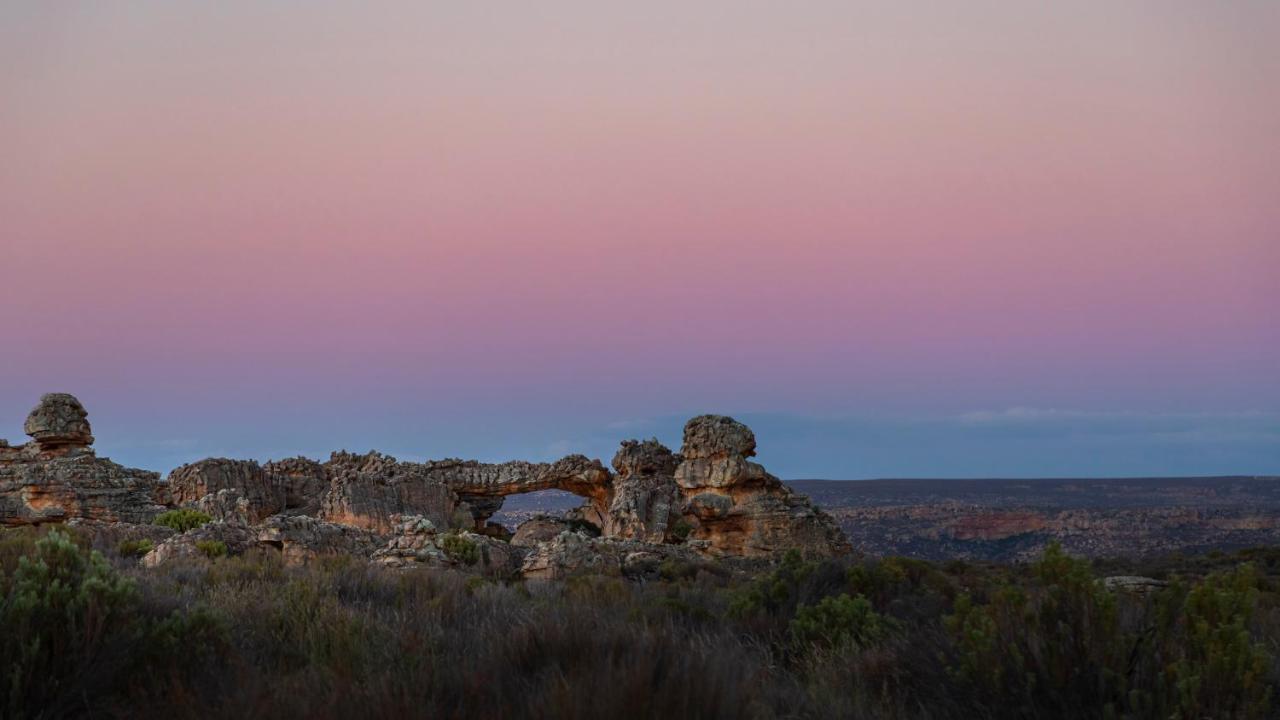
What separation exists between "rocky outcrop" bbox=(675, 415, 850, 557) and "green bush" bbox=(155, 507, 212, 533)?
11.7 meters

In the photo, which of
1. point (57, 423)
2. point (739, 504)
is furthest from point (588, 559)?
point (57, 423)

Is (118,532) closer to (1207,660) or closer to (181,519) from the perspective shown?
(181,519)

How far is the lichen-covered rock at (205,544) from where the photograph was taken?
1327cm

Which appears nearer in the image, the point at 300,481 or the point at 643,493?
the point at 643,493

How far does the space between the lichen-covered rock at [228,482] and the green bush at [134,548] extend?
11508mm

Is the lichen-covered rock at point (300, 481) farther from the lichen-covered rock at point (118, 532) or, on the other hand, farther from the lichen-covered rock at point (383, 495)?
the lichen-covered rock at point (118, 532)

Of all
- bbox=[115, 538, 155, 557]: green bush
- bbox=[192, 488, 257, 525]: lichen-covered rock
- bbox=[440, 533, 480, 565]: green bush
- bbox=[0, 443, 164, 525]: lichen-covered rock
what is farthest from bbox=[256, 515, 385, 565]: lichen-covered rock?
bbox=[192, 488, 257, 525]: lichen-covered rock

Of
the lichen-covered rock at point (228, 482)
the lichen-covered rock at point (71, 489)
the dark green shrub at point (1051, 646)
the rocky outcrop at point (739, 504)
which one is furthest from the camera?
the lichen-covered rock at point (228, 482)

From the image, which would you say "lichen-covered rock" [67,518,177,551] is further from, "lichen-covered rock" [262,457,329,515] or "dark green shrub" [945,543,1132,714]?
"dark green shrub" [945,543,1132,714]

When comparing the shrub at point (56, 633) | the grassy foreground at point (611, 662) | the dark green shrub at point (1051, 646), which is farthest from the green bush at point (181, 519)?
the dark green shrub at point (1051, 646)

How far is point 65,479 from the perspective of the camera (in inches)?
843

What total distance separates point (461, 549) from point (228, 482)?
51.8 feet

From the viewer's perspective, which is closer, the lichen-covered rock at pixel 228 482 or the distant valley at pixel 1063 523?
the lichen-covered rock at pixel 228 482

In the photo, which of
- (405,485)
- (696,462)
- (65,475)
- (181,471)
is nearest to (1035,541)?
(696,462)
